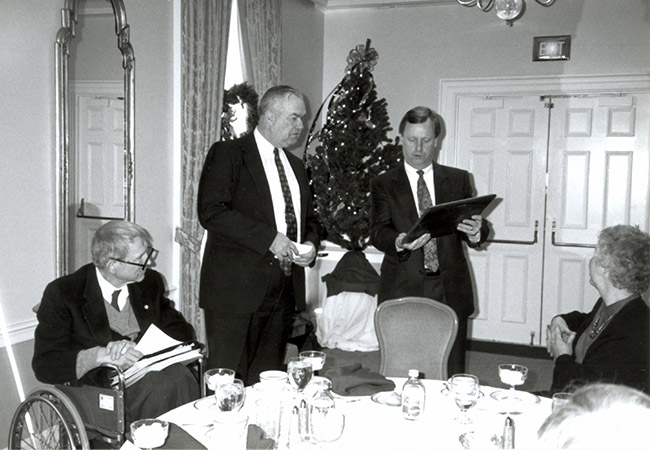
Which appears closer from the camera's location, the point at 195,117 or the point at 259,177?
the point at 259,177

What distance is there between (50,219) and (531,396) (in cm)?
254

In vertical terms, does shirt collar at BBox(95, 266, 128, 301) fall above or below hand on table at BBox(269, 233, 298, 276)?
below

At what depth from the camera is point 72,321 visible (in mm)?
→ 2787

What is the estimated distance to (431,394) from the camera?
2.49 m

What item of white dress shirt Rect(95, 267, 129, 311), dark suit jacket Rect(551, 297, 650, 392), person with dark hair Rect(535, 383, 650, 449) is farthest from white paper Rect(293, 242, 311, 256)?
person with dark hair Rect(535, 383, 650, 449)

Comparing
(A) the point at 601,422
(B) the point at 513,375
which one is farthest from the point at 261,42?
(A) the point at 601,422

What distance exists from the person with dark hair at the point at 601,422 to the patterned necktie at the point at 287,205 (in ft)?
7.67

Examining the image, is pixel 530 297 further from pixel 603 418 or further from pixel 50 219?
pixel 603 418

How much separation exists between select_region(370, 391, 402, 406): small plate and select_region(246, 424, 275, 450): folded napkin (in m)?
0.65

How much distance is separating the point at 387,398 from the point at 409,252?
1.41 metres

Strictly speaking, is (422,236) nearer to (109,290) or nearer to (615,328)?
(615,328)

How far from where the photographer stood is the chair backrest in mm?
3178

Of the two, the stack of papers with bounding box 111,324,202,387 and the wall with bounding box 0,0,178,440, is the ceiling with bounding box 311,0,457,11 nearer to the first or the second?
the wall with bounding box 0,0,178,440

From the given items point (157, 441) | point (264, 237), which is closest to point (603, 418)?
point (157, 441)
